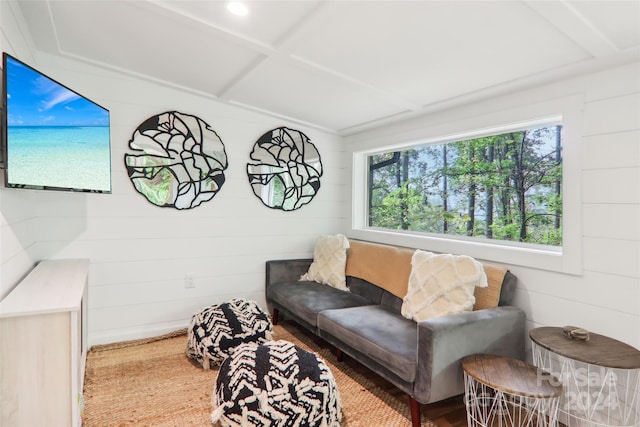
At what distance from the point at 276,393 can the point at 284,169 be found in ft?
7.86

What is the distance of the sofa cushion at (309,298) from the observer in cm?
278

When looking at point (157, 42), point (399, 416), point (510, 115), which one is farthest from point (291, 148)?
point (399, 416)

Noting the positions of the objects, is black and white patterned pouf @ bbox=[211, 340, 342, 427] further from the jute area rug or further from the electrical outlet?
the electrical outlet

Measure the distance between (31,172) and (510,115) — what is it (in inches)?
114

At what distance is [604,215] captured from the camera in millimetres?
1902

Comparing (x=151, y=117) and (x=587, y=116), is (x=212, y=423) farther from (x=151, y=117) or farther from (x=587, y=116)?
(x=587, y=116)

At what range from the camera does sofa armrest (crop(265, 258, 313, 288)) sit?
3557 millimetres

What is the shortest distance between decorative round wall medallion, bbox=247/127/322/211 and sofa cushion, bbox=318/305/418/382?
1.49m

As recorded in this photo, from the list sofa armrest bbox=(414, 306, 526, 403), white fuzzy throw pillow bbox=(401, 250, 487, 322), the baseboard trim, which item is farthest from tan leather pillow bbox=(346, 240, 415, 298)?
the baseboard trim

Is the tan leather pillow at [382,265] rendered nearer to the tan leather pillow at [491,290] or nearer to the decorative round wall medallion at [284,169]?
the tan leather pillow at [491,290]

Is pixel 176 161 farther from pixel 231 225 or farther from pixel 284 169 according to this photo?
pixel 284 169

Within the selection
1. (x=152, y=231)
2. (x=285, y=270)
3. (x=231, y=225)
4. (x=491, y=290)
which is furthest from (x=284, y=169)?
(x=491, y=290)

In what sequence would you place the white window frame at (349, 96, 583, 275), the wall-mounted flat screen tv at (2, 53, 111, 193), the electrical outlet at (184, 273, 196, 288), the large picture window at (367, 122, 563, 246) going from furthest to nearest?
the electrical outlet at (184, 273, 196, 288)
the large picture window at (367, 122, 563, 246)
the white window frame at (349, 96, 583, 275)
the wall-mounted flat screen tv at (2, 53, 111, 193)

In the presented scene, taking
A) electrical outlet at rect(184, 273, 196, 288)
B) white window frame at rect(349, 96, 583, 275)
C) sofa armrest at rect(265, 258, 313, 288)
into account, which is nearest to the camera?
white window frame at rect(349, 96, 583, 275)
